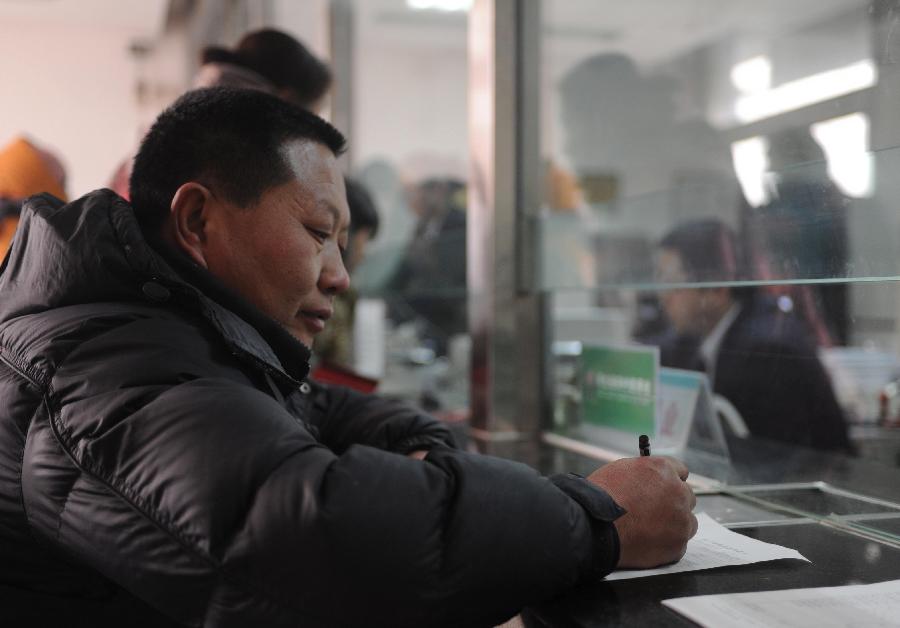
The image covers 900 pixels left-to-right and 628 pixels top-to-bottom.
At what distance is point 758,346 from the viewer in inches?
63.8

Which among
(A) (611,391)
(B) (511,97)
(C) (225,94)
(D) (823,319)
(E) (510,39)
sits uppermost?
(E) (510,39)

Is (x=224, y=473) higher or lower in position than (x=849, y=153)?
lower

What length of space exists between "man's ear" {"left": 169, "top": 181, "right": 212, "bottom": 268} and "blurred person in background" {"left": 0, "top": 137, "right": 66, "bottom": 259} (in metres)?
1.23

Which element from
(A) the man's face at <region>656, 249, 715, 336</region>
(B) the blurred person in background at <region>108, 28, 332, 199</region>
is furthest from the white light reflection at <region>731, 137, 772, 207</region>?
(B) the blurred person in background at <region>108, 28, 332, 199</region>

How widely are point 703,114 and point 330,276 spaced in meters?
0.86

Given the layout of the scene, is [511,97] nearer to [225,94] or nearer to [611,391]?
[611,391]

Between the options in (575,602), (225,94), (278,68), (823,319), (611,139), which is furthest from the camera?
(278,68)

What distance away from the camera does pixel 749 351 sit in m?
1.62

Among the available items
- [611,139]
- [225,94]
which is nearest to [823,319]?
[611,139]

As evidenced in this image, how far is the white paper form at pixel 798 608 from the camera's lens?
688 millimetres

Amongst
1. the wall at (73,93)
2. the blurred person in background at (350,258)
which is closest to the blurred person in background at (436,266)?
the blurred person in background at (350,258)

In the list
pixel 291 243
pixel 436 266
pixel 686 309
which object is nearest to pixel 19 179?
pixel 436 266

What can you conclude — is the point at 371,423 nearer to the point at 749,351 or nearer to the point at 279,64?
the point at 749,351

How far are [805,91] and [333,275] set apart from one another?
76 centimetres
